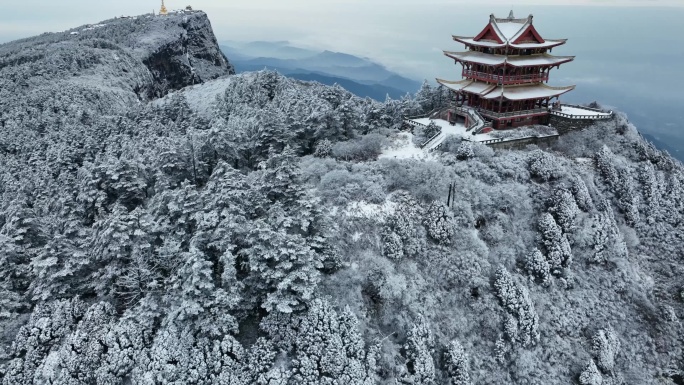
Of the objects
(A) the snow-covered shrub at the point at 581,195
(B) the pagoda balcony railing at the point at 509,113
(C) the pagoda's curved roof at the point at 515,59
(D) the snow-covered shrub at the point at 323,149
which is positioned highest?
(C) the pagoda's curved roof at the point at 515,59

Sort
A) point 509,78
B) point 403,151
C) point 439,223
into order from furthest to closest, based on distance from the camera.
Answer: point 509,78 < point 403,151 < point 439,223

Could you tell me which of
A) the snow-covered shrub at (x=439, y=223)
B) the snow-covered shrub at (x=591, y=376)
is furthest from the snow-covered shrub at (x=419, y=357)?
the snow-covered shrub at (x=591, y=376)

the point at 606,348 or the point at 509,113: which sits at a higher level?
the point at 509,113

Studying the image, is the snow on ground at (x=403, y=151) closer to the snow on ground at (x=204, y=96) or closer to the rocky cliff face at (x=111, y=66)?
the snow on ground at (x=204, y=96)

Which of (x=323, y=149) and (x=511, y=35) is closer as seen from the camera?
(x=323, y=149)

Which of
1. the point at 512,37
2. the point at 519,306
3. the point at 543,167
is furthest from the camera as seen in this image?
the point at 512,37

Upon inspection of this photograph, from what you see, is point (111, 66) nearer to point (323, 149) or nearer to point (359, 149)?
point (323, 149)

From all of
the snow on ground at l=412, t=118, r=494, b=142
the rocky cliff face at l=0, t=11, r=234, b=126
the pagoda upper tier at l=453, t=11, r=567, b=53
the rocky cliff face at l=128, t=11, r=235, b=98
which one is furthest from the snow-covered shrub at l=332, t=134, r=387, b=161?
the rocky cliff face at l=128, t=11, r=235, b=98

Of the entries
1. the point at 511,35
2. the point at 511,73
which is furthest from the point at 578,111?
the point at 511,35
